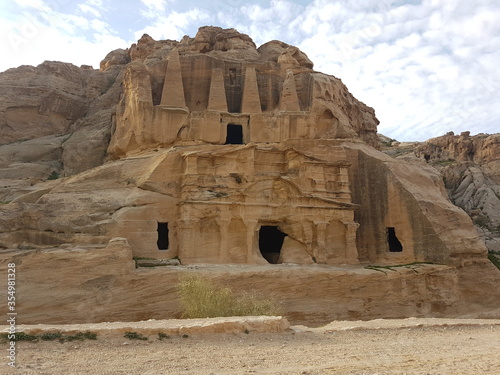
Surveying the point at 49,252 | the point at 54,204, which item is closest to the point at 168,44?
the point at 54,204

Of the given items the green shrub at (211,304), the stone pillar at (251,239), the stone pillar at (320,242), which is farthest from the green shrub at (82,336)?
the stone pillar at (320,242)

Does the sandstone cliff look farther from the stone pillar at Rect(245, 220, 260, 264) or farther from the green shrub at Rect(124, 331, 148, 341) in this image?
the green shrub at Rect(124, 331, 148, 341)

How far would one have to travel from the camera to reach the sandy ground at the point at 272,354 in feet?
30.9

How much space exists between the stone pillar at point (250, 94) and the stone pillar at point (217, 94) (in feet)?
5.08

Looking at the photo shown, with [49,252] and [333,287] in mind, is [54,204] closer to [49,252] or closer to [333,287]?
[49,252]

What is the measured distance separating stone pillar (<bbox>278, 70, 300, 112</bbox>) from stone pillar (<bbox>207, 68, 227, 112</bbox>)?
14.5 feet

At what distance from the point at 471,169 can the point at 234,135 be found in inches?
1553

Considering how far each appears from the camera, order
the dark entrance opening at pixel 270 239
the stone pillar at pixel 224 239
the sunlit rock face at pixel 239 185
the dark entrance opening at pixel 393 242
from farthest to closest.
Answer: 1. the dark entrance opening at pixel 270 239
2. the dark entrance opening at pixel 393 242
3. the stone pillar at pixel 224 239
4. the sunlit rock face at pixel 239 185

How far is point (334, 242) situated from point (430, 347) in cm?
1478

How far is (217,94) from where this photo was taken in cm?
3422

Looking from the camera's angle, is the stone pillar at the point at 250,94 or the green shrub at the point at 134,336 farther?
the stone pillar at the point at 250,94

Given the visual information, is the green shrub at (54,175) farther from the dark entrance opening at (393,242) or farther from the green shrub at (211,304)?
the dark entrance opening at (393,242)

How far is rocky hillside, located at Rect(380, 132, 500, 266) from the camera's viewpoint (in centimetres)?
5106

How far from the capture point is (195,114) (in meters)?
32.5
